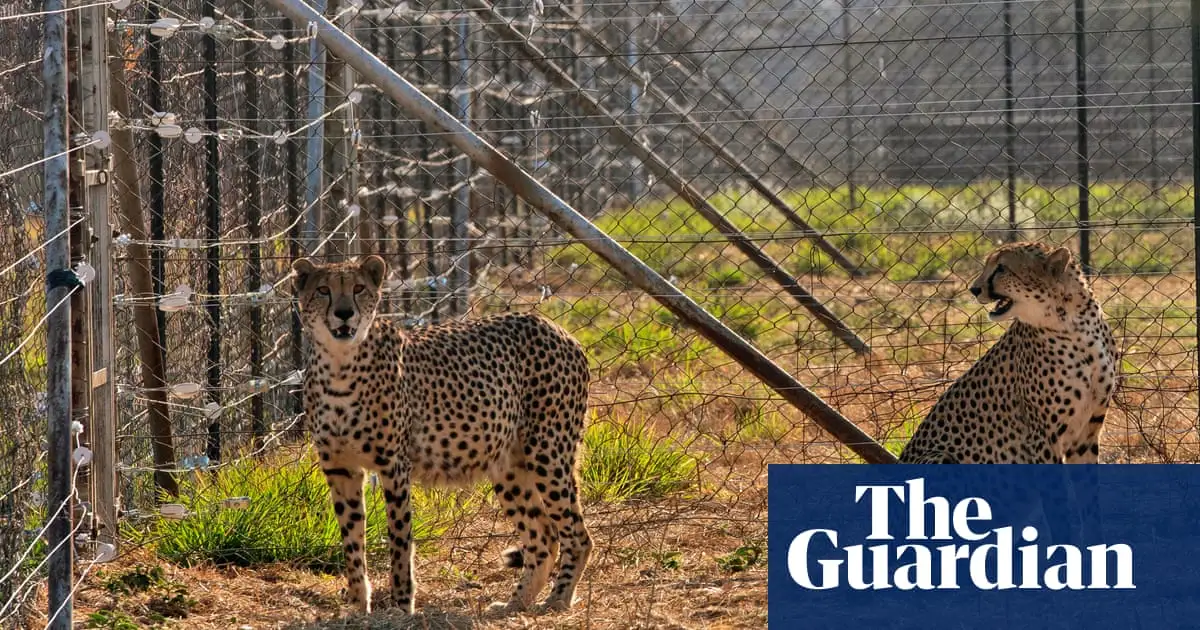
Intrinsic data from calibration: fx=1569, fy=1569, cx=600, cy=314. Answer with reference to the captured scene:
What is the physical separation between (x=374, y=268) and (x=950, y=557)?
179 centimetres

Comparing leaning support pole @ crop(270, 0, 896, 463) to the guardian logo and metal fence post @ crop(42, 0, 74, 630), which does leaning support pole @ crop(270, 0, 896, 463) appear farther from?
metal fence post @ crop(42, 0, 74, 630)

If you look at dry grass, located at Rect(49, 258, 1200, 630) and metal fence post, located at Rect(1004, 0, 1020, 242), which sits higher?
metal fence post, located at Rect(1004, 0, 1020, 242)

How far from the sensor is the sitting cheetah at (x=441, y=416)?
163 inches

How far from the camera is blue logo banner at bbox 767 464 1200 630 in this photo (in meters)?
4.18

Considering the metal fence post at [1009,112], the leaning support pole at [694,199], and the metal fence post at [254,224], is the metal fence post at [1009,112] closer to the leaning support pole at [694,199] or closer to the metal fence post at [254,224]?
the leaning support pole at [694,199]

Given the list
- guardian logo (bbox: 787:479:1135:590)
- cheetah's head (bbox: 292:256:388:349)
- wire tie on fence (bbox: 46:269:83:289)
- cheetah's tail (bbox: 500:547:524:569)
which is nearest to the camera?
wire tie on fence (bbox: 46:269:83:289)

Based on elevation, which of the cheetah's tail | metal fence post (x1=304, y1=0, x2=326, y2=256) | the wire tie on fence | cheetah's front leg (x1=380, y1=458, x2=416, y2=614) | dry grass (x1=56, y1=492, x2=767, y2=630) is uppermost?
metal fence post (x1=304, y1=0, x2=326, y2=256)

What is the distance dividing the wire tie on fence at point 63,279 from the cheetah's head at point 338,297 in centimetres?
92

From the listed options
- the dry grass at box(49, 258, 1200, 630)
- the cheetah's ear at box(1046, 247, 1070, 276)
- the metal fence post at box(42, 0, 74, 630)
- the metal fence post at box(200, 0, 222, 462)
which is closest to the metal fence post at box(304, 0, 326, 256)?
the metal fence post at box(200, 0, 222, 462)

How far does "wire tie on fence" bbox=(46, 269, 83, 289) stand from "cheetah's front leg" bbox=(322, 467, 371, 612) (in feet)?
3.73

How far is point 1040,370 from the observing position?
14.8 feet

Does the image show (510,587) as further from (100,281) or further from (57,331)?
(57,331)

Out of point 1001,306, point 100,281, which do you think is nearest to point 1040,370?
point 1001,306

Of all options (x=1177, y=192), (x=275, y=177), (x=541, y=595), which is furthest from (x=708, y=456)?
(x=1177, y=192)
